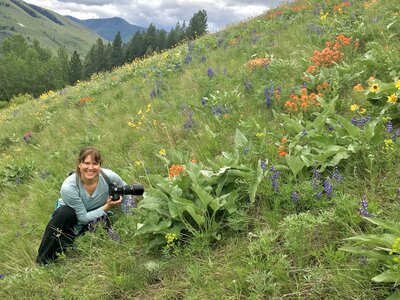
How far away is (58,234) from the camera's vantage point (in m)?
3.53

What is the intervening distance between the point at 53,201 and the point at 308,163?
330 centimetres

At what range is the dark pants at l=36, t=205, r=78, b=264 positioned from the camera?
141 inches

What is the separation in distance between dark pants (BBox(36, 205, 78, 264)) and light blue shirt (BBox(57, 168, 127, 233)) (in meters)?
0.08

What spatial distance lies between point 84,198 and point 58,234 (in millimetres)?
570

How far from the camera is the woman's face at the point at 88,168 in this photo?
3965mm

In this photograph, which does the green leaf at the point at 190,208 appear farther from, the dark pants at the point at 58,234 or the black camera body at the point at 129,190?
the dark pants at the point at 58,234

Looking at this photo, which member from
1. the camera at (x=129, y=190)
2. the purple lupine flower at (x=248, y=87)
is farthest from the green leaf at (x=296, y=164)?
the purple lupine flower at (x=248, y=87)

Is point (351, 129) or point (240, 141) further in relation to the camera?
point (240, 141)

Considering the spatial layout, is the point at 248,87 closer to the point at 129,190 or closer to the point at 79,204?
the point at 129,190

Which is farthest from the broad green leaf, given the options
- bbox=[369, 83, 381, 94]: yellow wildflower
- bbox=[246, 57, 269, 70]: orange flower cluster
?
bbox=[246, 57, 269, 70]: orange flower cluster

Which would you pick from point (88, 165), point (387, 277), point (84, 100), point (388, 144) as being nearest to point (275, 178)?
point (388, 144)

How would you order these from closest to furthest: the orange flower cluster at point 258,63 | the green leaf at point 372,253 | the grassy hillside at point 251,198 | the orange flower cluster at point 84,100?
the green leaf at point 372,253, the grassy hillside at point 251,198, the orange flower cluster at point 258,63, the orange flower cluster at point 84,100

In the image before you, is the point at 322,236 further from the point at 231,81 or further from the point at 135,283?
the point at 231,81

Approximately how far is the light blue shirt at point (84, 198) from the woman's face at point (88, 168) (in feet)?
0.30
